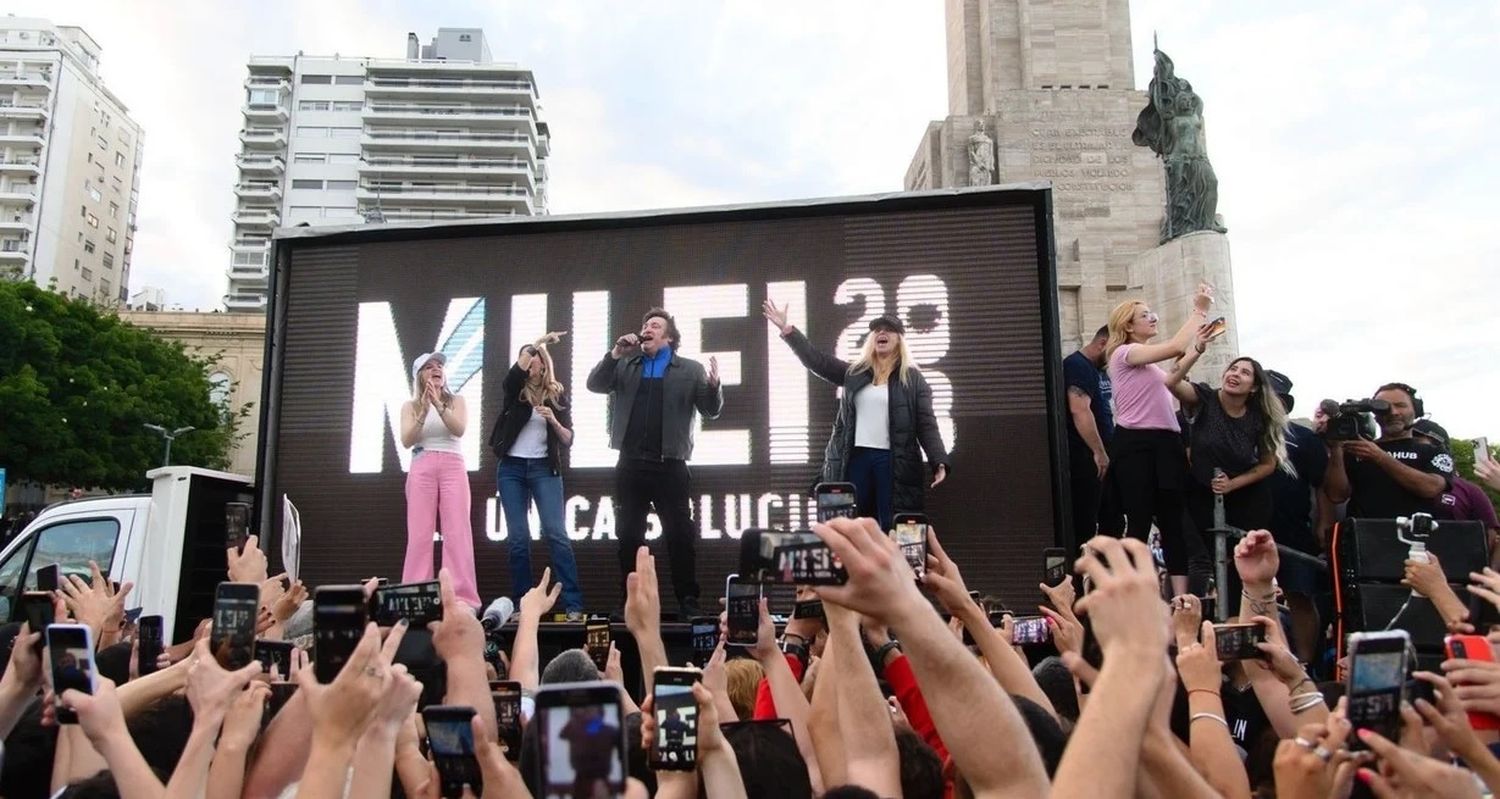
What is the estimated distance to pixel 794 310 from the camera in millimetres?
7094

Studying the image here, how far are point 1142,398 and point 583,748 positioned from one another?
232 inches

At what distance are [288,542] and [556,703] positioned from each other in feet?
22.2

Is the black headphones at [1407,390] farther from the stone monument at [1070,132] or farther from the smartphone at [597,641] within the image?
the stone monument at [1070,132]

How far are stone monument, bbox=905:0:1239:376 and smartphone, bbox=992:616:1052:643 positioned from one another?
70.0ft

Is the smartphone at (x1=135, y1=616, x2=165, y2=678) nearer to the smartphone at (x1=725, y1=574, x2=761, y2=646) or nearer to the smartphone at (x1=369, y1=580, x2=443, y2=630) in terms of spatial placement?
the smartphone at (x1=369, y1=580, x2=443, y2=630)

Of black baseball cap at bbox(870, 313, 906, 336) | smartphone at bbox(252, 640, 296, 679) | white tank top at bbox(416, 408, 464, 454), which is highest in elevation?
black baseball cap at bbox(870, 313, 906, 336)

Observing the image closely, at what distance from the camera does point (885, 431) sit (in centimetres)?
660

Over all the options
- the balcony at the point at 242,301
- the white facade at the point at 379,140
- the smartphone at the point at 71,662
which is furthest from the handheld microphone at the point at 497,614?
the white facade at the point at 379,140

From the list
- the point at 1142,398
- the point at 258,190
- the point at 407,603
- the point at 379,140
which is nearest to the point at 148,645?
the point at 407,603

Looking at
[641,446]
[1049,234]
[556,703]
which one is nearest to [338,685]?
[556,703]

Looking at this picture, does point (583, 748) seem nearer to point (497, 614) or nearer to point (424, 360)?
point (497, 614)

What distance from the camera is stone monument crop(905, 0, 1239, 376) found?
1053 inches

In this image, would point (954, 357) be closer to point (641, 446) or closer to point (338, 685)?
point (641, 446)

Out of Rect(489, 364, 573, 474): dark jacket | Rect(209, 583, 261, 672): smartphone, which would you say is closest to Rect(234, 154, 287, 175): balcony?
Rect(489, 364, 573, 474): dark jacket
